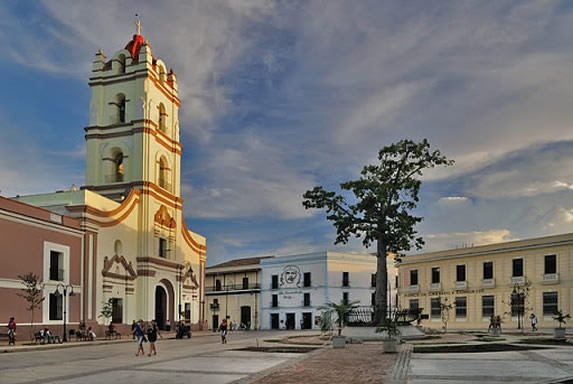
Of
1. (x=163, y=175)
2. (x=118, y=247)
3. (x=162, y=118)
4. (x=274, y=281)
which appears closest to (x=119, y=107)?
(x=162, y=118)

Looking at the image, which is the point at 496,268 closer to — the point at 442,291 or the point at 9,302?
the point at 442,291

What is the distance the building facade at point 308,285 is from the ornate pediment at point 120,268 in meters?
25.7

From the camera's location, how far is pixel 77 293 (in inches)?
1603

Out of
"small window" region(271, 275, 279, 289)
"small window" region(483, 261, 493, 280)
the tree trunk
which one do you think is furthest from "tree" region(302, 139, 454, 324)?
"small window" region(271, 275, 279, 289)

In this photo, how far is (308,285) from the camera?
69562 millimetres

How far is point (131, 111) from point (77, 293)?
16.7m

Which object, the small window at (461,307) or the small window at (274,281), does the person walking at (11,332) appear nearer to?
the small window at (461,307)

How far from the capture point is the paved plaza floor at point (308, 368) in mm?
14828

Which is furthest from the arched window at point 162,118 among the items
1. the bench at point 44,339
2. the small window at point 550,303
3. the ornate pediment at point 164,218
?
the small window at point 550,303

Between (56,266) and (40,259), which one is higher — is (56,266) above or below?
below

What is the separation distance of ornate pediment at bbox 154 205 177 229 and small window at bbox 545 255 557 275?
1169 inches

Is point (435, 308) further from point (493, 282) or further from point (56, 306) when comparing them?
point (56, 306)

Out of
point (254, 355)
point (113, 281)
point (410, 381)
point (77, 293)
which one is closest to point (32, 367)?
point (254, 355)

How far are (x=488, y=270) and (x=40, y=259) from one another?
110 feet
